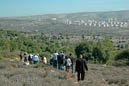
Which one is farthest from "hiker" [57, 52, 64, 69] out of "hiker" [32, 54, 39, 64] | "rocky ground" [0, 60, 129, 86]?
"rocky ground" [0, 60, 129, 86]

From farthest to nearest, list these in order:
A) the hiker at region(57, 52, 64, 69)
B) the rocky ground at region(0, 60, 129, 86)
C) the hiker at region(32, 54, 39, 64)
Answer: the hiker at region(32, 54, 39, 64) → the hiker at region(57, 52, 64, 69) → the rocky ground at region(0, 60, 129, 86)

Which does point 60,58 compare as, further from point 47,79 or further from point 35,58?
point 47,79

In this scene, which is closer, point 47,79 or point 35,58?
point 47,79

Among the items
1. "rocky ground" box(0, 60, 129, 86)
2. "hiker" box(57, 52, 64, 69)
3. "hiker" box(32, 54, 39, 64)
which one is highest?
"rocky ground" box(0, 60, 129, 86)

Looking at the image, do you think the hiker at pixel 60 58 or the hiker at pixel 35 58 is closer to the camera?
the hiker at pixel 60 58

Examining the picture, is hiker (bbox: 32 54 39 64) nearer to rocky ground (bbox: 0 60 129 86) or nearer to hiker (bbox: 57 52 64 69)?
hiker (bbox: 57 52 64 69)

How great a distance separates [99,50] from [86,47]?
9.51ft

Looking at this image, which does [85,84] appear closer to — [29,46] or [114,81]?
[114,81]

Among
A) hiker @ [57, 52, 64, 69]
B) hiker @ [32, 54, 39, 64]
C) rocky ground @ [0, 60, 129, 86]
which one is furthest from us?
hiker @ [32, 54, 39, 64]

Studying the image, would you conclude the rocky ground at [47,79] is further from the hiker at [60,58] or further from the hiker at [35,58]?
the hiker at [35,58]

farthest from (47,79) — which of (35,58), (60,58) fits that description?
(35,58)

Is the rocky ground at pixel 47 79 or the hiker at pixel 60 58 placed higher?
the rocky ground at pixel 47 79

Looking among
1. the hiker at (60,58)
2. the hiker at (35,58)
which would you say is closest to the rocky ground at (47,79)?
the hiker at (60,58)

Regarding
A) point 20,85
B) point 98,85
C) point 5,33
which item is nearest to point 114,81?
point 98,85
